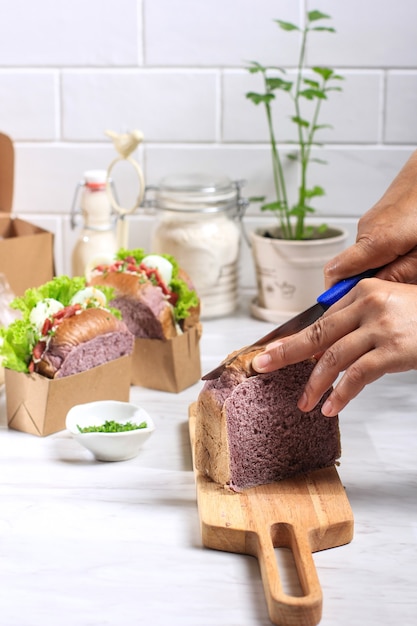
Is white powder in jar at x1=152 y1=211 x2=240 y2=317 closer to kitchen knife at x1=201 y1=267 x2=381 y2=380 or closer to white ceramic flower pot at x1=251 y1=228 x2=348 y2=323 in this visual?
white ceramic flower pot at x1=251 y1=228 x2=348 y2=323

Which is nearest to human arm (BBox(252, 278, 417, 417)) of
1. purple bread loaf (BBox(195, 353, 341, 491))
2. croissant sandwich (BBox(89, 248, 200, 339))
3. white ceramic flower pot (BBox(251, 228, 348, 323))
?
purple bread loaf (BBox(195, 353, 341, 491))

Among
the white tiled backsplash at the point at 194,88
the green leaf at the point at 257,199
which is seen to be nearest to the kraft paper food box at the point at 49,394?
the green leaf at the point at 257,199

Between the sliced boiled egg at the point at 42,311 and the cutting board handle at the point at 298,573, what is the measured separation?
0.54 m

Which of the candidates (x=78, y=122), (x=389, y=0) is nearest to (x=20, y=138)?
(x=78, y=122)

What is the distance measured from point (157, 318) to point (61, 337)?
0.78ft

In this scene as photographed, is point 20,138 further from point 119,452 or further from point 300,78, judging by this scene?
point 119,452

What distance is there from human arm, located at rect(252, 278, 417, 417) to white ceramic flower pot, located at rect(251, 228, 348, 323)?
0.75 m

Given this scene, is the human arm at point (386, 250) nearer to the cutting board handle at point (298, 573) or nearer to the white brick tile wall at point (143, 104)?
the cutting board handle at point (298, 573)

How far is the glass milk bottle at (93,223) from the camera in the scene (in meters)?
1.99

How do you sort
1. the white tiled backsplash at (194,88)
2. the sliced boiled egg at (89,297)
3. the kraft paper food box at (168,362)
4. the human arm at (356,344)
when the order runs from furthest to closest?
the white tiled backsplash at (194,88)
the kraft paper food box at (168,362)
the sliced boiled egg at (89,297)
the human arm at (356,344)

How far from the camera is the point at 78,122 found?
7.13 feet

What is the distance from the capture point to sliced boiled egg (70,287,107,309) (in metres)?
1.52

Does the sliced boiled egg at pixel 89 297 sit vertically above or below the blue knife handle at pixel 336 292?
below

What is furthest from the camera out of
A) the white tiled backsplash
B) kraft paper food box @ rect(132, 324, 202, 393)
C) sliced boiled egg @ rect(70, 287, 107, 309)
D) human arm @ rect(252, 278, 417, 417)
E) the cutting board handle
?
the white tiled backsplash
